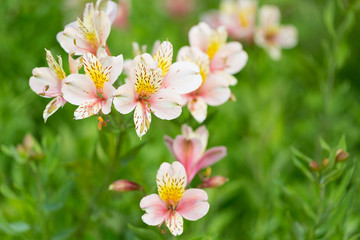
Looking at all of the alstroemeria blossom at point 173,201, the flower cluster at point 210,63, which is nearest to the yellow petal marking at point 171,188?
the alstroemeria blossom at point 173,201

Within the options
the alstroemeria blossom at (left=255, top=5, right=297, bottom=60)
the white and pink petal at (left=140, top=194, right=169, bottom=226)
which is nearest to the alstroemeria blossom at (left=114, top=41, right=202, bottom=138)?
the white and pink petal at (left=140, top=194, right=169, bottom=226)

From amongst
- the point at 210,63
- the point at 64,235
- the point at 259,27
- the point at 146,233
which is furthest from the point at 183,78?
the point at 259,27

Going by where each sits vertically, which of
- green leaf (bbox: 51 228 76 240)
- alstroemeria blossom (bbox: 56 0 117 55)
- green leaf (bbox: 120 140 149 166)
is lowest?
green leaf (bbox: 51 228 76 240)

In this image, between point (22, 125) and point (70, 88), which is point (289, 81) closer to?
point (22, 125)

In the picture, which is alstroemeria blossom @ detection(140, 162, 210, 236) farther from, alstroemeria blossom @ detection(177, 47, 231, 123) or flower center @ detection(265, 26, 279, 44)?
flower center @ detection(265, 26, 279, 44)

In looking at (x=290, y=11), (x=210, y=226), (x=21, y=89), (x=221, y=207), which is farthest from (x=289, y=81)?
(x=21, y=89)

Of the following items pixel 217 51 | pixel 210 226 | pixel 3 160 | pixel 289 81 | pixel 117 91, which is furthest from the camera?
pixel 289 81

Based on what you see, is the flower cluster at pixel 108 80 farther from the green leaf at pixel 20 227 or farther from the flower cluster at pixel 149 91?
the green leaf at pixel 20 227
